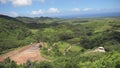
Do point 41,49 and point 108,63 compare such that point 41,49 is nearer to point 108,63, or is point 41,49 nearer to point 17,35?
point 17,35

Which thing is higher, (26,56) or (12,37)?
(12,37)

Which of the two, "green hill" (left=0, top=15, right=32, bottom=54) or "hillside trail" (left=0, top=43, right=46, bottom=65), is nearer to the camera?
"hillside trail" (left=0, top=43, right=46, bottom=65)

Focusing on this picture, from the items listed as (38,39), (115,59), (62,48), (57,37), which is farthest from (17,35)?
(115,59)

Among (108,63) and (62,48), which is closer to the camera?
(108,63)

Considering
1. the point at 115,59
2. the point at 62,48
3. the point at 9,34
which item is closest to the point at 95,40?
the point at 62,48

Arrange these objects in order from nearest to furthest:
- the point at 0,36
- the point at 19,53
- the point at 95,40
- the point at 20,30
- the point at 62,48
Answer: the point at 19,53 → the point at 62,48 → the point at 95,40 → the point at 0,36 → the point at 20,30

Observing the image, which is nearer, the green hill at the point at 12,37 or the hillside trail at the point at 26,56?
the hillside trail at the point at 26,56

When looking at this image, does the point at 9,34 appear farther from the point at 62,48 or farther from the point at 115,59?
the point at 115,59

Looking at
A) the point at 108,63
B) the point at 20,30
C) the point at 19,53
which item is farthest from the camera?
the point at 20,30

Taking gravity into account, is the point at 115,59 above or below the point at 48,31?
above

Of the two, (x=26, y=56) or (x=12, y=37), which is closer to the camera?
(x=26, y=56)
